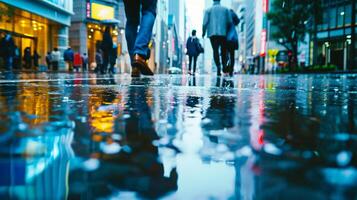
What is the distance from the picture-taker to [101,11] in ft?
112

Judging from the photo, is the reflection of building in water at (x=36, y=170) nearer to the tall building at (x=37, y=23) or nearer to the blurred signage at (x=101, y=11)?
the tall building at (x=37, y=23)

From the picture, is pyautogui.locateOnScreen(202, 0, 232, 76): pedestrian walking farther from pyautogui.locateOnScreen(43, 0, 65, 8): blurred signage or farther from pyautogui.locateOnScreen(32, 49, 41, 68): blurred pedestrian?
pyautogui.locateOnScreen(32, 49, 41, 68): blurred pedestrian

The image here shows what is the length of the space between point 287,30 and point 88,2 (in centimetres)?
1663

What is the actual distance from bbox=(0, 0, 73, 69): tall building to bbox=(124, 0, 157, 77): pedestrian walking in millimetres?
14839

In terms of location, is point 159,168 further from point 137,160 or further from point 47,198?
point 47,198

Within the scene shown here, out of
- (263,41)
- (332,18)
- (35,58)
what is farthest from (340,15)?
(263,41)

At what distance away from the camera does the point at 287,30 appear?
33.3 meters

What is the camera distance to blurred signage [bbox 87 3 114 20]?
109 feet

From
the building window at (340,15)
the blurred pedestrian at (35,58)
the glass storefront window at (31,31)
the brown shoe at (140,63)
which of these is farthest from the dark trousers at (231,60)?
the building window at (340,15)

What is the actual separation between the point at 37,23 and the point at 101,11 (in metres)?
10.6

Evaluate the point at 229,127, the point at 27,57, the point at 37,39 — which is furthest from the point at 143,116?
the point at 37,39

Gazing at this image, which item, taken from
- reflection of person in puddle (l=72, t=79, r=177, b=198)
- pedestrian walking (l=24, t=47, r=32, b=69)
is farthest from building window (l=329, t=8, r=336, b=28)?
reflection of person in puddle (l=72, t=79, r=177, b=198)

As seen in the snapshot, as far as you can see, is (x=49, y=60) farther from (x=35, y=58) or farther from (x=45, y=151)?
(x=45, y=151)

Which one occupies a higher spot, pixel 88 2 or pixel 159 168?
pixel 88 2
